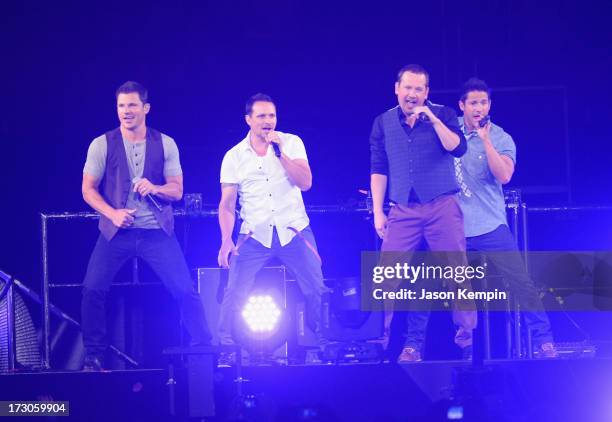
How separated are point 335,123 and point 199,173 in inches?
44.7

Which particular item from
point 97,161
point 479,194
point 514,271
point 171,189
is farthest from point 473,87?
point 97,161

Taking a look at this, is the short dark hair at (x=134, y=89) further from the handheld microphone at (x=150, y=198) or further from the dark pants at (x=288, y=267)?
the dark pants at (x=288, y=267)

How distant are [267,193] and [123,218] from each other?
1.01 m

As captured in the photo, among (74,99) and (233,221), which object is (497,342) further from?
(74,99)

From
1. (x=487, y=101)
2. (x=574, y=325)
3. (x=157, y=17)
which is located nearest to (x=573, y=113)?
(x=487, y=101)

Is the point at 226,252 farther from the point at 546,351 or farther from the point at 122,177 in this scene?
the point at 546,351

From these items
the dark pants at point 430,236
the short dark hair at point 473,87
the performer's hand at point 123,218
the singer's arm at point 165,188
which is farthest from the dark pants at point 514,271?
the performer's hand at point 123,218

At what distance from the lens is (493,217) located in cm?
764

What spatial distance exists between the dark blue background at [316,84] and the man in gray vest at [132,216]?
2.40 feet

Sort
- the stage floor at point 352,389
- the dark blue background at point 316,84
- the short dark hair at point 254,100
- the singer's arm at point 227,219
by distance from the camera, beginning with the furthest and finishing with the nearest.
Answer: the dark blue background at point 316,84 < the short dark hair at point 254,100 < the singer's arm at point 227,219 < the stage floor at point 352,389

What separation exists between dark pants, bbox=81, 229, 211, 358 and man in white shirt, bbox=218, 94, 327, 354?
189 mm

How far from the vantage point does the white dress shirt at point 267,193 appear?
761cm

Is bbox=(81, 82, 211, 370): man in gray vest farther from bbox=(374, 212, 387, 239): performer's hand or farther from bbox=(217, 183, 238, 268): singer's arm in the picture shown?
bbox=(374, 212, 387, 239): performer's hand

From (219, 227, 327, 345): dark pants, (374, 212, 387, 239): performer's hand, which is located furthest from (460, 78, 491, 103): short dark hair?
(219, 227, 327, 345): dark pants
